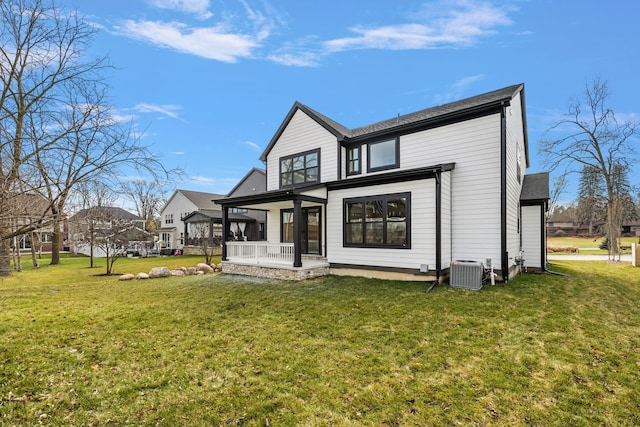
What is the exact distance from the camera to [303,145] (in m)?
13.7

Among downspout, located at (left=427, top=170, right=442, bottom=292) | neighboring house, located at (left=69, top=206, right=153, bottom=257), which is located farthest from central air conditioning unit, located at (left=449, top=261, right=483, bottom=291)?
neighboring house, located at (left=69, top=206, right=153, bottom=257)

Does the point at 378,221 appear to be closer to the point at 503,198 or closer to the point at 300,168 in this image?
the point at 503,198

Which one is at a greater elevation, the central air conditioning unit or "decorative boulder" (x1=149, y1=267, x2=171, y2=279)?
the central air conditioning unit

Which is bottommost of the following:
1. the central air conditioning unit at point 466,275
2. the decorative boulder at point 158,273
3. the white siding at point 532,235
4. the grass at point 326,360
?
the decorative boulder at point 158,273

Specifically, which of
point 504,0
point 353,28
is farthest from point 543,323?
point 353,28

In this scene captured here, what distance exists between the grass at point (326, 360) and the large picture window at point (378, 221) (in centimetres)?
251

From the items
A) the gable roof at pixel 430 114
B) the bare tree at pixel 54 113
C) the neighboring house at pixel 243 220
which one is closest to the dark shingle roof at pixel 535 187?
the gable roof at pixel 430 114

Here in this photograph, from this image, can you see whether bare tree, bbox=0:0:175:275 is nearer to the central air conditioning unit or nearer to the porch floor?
the porch floor

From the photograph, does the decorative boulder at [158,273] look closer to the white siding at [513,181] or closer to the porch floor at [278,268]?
the porch floor at [278,268]

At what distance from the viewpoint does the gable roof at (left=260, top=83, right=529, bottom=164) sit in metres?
9.28

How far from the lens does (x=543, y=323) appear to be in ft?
17.9

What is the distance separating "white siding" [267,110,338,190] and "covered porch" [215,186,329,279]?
1649mm

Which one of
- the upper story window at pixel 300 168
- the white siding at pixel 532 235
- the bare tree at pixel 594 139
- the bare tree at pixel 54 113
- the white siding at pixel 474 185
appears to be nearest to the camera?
the bare tree at pixel 54 113

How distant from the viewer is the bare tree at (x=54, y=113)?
3861mm
